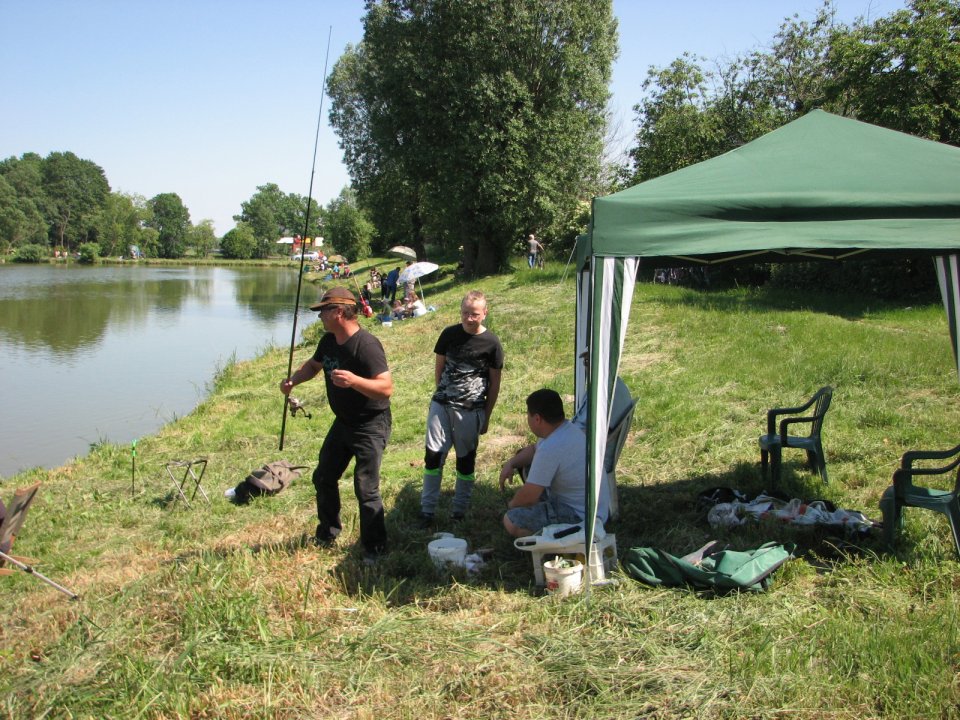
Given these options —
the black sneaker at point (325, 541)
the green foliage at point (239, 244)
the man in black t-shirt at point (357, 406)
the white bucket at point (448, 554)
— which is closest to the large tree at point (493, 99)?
the man in black t-shirt at point (357, 406)

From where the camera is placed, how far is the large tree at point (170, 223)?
90750 mm

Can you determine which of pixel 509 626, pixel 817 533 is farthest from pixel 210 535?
pixel 817 533

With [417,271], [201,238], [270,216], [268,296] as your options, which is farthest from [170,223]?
[417,271]

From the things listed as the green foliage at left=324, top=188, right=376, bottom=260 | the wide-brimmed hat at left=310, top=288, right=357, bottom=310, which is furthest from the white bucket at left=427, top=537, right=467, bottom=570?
Answer: the green foliage at left=324, top=188, right=376, bottom=260

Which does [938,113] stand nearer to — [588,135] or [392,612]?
[588,135]

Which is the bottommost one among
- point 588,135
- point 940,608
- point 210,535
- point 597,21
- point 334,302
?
point 210,535

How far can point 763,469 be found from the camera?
565 cm

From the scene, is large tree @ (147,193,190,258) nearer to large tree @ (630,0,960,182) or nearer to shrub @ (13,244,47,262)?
shrub @ (13,244,47,262)

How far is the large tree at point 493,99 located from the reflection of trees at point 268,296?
8.26m

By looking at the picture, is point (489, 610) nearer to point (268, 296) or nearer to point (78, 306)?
point (78, 306)

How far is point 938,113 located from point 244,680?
15.8 meters

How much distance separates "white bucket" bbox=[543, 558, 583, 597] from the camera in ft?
12.3

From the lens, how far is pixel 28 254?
64.2 meters

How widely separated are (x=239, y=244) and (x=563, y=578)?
328 feet
